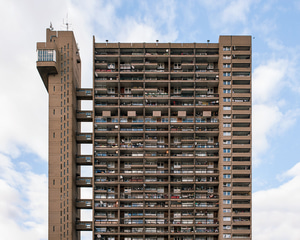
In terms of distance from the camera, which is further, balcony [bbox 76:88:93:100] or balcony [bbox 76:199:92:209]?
balcony [bbox 76:88:93:100]

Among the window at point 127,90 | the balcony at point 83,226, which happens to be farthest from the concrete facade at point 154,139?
the window at point 127,90

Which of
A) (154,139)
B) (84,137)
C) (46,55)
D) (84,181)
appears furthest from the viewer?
(84,137)

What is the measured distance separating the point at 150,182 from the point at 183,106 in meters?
20.8

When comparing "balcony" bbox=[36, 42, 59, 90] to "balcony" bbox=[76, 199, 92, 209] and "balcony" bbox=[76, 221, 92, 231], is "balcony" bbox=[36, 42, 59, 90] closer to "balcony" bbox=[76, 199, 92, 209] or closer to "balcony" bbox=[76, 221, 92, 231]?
"balcony" bbox=[76, 199, 92, 209]

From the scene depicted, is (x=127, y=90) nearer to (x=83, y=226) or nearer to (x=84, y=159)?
(x=84, y=159)

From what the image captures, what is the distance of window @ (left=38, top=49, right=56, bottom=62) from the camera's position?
81438mm

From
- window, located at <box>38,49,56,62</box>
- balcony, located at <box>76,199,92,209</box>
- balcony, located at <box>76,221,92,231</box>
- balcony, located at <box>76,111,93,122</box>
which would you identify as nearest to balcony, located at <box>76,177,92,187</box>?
balcony, located at <box>76,199,92,209</box>

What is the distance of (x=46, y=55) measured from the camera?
269ft

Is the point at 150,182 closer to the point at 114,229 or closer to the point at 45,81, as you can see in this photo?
the point at 114,229

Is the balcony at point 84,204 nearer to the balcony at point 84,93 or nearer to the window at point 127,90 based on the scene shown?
the balcony at point 84,93

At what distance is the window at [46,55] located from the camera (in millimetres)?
81438

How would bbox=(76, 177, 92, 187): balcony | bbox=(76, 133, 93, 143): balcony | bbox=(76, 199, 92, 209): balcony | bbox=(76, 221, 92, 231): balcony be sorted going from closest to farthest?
bbox=(76, 221, 92, 231): balcony → bbox=(76, 199, 92, 209): balcony → bbox=(76, 177, 92, 187): balcony → bbox=(76, 133, 93, 143): balcony

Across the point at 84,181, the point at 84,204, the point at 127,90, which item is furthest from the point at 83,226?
the point at 127,90

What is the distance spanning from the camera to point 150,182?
81.2 meters
